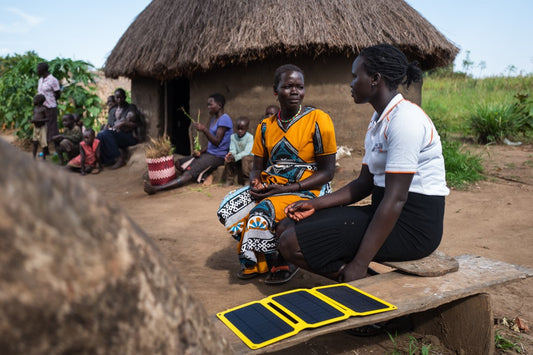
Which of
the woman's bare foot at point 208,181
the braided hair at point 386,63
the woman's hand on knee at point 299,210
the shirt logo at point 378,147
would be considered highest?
the braided hair at point 386,63

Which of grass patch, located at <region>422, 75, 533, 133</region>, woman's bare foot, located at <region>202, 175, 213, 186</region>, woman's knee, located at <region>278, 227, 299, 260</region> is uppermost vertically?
grass patch, located at <region>422, 75, 533, 133</region>

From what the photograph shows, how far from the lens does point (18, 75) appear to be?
9859mm

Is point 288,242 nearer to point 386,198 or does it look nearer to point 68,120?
point 386,198

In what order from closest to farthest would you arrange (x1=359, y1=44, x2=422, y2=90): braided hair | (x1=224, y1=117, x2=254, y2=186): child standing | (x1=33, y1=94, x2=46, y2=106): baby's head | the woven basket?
(x1=359, y1=44, x2=422, y2=90): braided hair < (x1=224, y1=117, x2=254, y2=186): child standing < the woven basket < (x1=33, y1=94, x2=46, y2=106): baby's head

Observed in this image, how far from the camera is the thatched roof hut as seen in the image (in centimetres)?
601

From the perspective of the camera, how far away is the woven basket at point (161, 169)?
5.94 meters

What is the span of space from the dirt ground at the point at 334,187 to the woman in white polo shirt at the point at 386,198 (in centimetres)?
44

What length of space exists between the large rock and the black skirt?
147 cm

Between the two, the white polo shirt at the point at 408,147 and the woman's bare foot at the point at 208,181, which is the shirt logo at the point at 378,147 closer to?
the white polo shirt at the point at 408,147

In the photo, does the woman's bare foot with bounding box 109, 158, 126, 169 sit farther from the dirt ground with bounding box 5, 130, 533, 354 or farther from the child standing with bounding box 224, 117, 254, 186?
the child standing with bounding box 224, 117, 254, 186

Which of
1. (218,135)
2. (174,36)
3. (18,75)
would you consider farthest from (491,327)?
(18,75)

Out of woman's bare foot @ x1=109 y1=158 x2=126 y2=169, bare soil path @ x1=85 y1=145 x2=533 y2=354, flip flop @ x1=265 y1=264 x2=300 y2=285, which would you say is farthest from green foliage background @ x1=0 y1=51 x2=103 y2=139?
flip flop @ x1=265 y1=264 x2=300 y2=285

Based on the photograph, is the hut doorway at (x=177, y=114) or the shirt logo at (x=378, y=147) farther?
the hut doorway at (x=177, y=114)

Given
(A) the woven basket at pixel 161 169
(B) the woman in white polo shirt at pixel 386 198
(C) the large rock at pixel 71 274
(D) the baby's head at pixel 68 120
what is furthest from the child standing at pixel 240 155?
(C) the large rock at pixel 71 274
